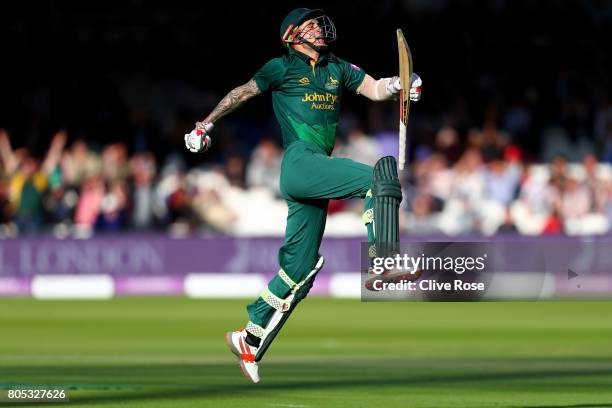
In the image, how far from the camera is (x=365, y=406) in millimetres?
10227

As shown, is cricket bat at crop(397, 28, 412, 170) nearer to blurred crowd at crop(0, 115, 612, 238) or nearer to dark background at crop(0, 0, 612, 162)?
blurred crowd at crop(0, 115, 612, 238)

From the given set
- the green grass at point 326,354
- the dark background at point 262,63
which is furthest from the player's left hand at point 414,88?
the dark background at point 262,63

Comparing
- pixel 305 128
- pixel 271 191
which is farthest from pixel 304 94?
pixel 271 191

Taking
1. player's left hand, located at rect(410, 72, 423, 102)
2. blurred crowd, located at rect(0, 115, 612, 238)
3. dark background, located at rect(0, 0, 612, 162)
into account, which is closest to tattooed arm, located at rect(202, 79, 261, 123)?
player's left hand, located at rect(410, 72, 423, 102)

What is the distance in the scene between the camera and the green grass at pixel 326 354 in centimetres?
1123

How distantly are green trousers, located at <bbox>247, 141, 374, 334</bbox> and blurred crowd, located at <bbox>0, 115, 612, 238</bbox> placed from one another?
1301cm

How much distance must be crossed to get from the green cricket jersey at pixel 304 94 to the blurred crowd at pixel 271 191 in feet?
43.2

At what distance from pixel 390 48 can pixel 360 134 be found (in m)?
2.46

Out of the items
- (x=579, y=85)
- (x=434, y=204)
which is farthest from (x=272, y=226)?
(x=579, y=85)

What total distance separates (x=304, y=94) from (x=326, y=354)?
628 centimetres

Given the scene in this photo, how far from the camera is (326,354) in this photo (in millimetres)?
16062

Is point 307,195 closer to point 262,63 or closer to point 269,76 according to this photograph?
point 269,76

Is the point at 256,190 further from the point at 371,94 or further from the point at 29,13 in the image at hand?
the point at 371,94

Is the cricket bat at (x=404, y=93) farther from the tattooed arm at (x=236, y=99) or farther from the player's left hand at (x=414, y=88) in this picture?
the tattooed arm at (x=236, y=99)
